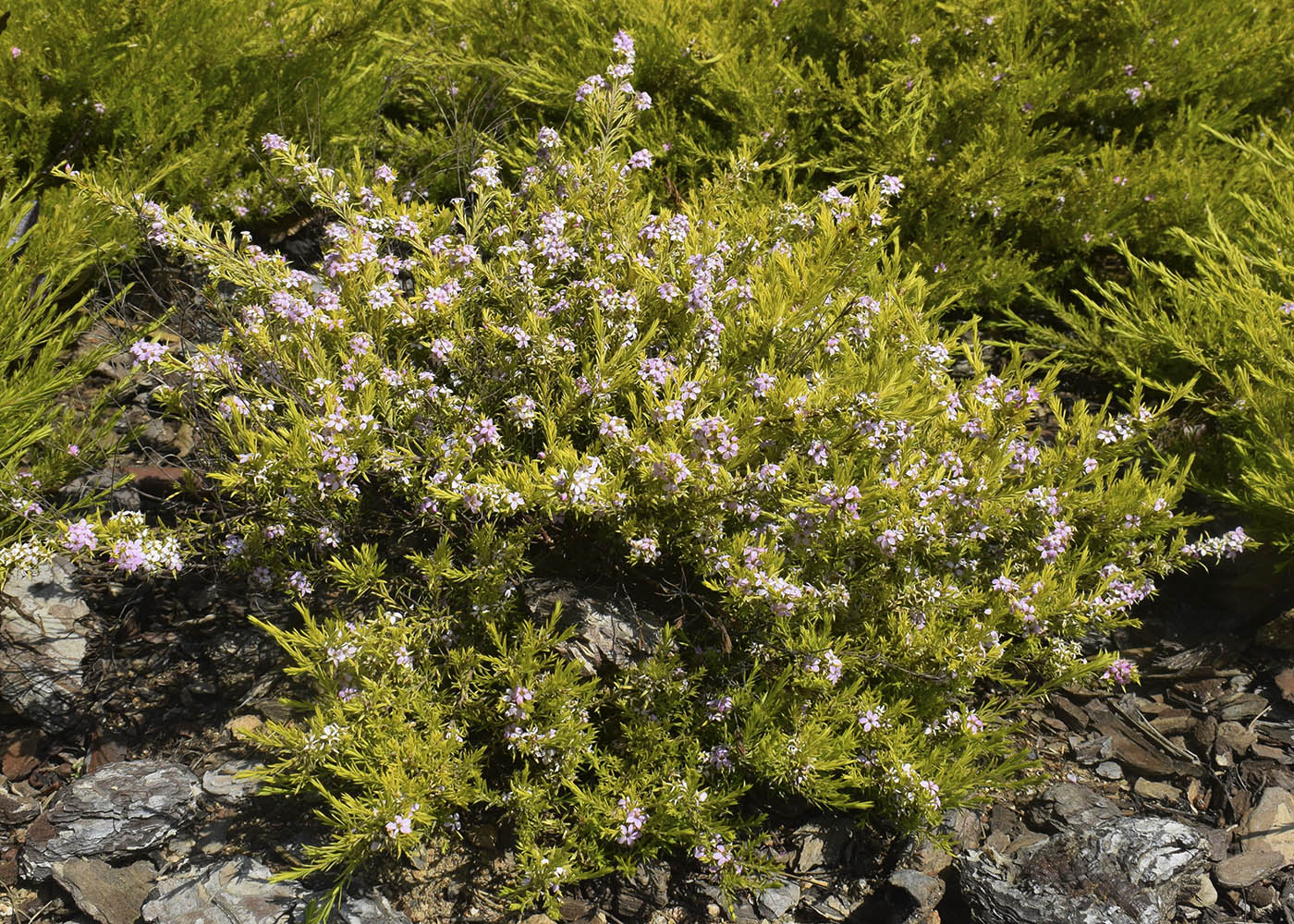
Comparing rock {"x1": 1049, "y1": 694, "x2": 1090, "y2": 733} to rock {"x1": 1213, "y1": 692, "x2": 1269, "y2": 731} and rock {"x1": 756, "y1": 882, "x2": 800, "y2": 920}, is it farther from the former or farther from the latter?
rock {"x1": 756, "y1": 882, "x2": 800, "y2": 920}

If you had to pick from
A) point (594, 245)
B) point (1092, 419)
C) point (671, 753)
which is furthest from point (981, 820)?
point (594, 245)

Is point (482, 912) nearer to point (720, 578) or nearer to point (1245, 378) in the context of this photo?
point (720, 578)

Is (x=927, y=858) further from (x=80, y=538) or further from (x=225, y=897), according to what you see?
(x=80, y=538)

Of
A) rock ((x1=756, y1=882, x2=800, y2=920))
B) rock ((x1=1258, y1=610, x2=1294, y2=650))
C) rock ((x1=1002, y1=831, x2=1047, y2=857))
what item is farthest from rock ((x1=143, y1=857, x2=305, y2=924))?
rock ((x1=1258, y1=610, x2=1294, y2=650))

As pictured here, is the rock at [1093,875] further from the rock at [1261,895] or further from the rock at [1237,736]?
the rock at [1237,736]

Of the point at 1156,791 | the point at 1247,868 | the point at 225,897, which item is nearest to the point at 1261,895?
the point at 1247,868

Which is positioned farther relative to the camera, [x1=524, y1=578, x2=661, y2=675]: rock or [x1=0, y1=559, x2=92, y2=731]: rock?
[x1=0, y1=559, x2=92, y2=731]: rock
